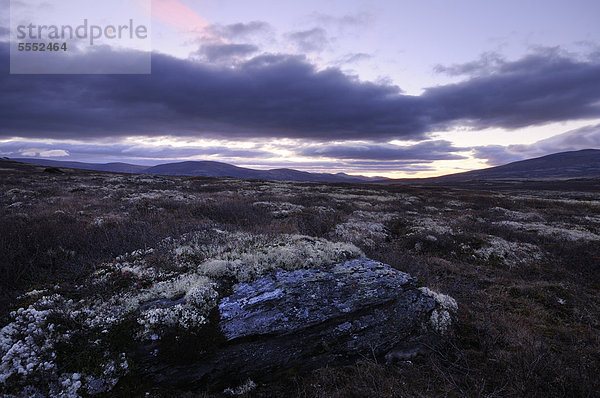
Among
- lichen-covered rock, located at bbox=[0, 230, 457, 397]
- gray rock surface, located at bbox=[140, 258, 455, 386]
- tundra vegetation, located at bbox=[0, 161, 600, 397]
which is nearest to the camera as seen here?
lichen-covered rock, located at bbox=[0, 230, 457, 397]

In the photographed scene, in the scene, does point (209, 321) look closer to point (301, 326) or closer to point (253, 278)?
point (253, 278)

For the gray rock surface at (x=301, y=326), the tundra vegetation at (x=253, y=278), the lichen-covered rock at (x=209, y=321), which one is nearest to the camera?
the lichen-covered rock at (x=209, y=321)

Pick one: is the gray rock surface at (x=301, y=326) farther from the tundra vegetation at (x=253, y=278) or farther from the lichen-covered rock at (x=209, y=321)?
the tundra vegetation at (x=253, y=278)

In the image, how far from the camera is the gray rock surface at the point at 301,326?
4629mm

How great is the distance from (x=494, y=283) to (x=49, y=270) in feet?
47.6

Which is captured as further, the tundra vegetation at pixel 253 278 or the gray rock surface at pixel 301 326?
the gray rock surface at pixel 301 326

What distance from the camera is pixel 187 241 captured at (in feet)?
30.0

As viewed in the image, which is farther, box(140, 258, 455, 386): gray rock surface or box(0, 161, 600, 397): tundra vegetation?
box(140, 258, 455, 386): gray rock surface

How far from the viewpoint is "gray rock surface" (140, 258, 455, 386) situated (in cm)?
463

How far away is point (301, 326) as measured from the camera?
520 cm

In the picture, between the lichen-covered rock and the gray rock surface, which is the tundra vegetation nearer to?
the lichen-covered rock

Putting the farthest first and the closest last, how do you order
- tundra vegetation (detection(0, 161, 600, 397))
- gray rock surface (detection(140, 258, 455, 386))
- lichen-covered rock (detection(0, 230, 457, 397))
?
gray rock surface (detection(140, 258, 455, 386)) < tundra vegetation (detection(0, 161, 600, 397)) < lichen-covered rock (detection(0, 230, 457, 397))

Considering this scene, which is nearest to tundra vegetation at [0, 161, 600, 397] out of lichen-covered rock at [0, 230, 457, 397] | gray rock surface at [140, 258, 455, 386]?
lichen-covered rock at [0, 230, 457, 397]

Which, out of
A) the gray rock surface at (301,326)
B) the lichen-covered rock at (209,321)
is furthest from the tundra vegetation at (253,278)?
the gray rock surface at (301,326)
